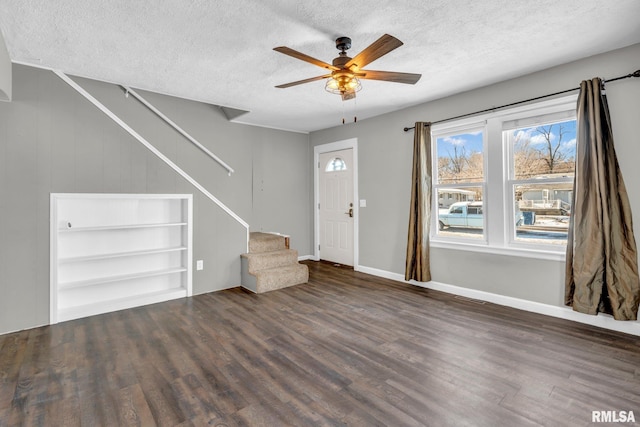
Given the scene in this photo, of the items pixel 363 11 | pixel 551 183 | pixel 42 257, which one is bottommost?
pixel 42 257

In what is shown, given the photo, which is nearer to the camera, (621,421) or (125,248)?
(621,421)

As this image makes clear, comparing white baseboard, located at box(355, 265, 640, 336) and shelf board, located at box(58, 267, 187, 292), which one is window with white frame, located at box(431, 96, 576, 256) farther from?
shelf board, located at box(58, 267, 187, 292)

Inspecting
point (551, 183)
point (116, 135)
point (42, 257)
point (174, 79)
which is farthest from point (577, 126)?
point (42, 257)

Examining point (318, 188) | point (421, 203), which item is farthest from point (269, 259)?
point (421, 203)

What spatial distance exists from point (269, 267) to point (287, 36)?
303 cm

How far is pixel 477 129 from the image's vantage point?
153 inches

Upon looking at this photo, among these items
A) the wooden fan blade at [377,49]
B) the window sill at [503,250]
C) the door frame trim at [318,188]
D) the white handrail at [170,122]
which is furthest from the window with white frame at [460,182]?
the white handrail at [170,122]

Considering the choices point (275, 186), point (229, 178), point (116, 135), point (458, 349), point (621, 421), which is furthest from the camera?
point (275, 186)

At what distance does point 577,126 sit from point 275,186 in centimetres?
434

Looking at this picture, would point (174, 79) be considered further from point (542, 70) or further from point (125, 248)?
point (542, 70)

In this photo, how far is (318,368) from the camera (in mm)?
2312

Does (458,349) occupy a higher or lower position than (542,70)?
lower

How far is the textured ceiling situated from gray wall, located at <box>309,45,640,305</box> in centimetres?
17

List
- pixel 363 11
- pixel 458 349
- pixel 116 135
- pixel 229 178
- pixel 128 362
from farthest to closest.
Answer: pixel 229 178
pixel 116 135
pixel 458 349
pixel 128 362
pixel 363 11
